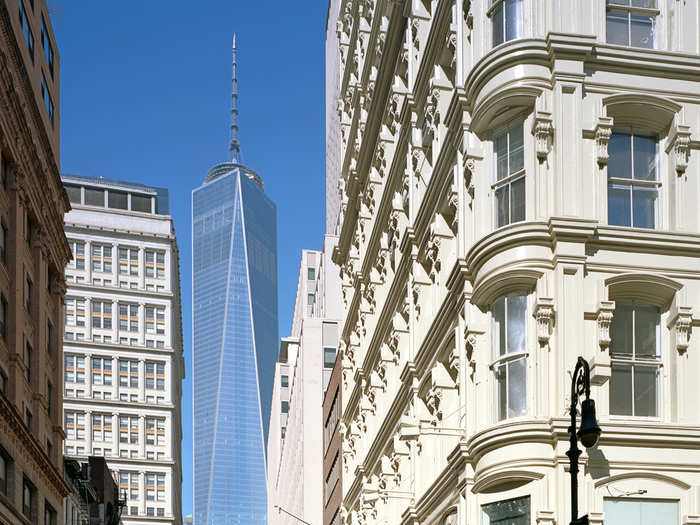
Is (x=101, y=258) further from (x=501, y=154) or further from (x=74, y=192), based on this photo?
(x=501, y=154)

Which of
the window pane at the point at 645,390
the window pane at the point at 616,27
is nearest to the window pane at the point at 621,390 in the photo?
the window pane at the point at 645,390

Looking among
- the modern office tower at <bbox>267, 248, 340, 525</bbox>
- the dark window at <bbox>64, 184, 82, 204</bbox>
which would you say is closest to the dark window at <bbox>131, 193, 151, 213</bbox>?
the dark window at <bbox>64, 184, 82, 204</bbox>

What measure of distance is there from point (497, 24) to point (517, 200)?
4.93 metres

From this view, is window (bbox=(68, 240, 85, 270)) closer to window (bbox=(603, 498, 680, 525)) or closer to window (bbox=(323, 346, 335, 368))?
window (bbox=(323, 346, 335, 368))

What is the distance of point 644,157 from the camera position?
1165 inches

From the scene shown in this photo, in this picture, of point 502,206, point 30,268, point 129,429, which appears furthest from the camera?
point 129,429

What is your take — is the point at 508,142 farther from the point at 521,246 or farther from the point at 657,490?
the point at 657,490

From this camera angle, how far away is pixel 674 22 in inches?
1184

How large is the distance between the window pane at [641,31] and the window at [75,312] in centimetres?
14277

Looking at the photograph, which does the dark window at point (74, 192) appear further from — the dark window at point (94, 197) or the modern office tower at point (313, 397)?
the modern office tower at point (313, 397)

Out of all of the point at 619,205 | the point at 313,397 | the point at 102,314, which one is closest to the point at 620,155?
the point at 619,205

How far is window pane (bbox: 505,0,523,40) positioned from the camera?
29703 millimetres

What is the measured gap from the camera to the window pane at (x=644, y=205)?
29062 millimetres

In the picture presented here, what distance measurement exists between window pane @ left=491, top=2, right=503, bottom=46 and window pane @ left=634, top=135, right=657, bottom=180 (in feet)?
14.4
